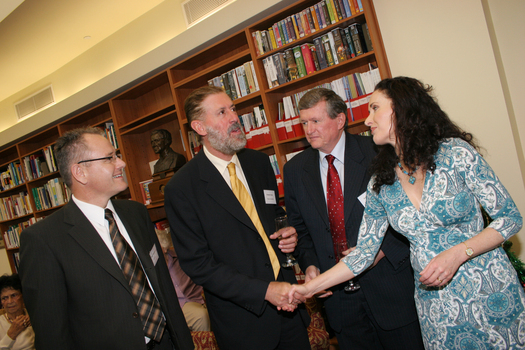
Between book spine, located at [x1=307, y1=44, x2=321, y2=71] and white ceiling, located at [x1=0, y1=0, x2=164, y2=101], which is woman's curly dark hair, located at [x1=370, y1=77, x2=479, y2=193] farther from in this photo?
white ceiling, located at [x1=0, y1=0, x2=164, y2=101]

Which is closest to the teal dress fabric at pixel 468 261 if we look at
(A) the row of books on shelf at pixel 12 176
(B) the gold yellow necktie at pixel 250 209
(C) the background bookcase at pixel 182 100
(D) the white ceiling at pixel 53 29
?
(B) the gold yellow necktie at pixel 250 209

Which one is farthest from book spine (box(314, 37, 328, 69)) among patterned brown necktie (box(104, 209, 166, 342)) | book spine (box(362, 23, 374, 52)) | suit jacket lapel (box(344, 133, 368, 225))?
patterned brown necktie (box(104, 209, 166, 342))

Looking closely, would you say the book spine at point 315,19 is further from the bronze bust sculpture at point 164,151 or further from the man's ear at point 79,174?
the man's ear at point 79,174

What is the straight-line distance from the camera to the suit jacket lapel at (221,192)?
1837 millimetres

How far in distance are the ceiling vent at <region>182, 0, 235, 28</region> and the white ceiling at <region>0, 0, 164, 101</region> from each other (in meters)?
0.54

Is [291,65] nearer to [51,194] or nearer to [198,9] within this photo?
[198,9]

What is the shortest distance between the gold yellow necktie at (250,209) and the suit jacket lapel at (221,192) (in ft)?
0.22

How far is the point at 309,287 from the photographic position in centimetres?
173

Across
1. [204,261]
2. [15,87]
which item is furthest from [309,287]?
[15,87]

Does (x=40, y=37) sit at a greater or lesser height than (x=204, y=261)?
greater

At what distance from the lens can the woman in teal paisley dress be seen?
51.7 inches

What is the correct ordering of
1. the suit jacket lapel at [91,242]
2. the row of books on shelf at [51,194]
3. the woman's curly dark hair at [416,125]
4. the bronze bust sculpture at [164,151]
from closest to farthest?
the woman's curly dark hair at [416,125] → the suit jacket lapel at [91,242] → the bronze bust sculpture at [164,151] → the row of books on shelf at [51,194]

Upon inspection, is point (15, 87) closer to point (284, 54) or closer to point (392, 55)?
point (284, 54)

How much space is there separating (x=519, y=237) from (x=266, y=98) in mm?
2509
